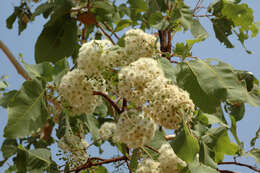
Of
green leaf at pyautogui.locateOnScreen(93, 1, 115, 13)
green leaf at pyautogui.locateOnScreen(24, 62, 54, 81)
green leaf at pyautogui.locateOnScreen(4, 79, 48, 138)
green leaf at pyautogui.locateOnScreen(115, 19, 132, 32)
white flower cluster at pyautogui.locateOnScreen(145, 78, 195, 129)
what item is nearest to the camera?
white flower cluster at pyautogui.locateOnScreen(145, 78, 195, 129)

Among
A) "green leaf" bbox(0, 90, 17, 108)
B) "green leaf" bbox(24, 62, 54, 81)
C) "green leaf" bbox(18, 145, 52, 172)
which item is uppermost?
"green leaf" bbox(24, 62, 54, 81)

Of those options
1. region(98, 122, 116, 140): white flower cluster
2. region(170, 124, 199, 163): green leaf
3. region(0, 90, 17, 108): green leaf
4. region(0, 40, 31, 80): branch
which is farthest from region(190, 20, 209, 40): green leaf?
region(0, 40, 31, 80): branch

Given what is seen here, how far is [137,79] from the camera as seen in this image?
1.18 m

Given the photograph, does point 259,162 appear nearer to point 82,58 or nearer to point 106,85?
point 106,85

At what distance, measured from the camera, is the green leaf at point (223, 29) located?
7.32 ft

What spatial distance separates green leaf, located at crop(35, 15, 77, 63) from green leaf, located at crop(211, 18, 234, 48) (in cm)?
107

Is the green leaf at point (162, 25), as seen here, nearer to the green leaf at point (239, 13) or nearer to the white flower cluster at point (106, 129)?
the green leaf at point (239, 13)

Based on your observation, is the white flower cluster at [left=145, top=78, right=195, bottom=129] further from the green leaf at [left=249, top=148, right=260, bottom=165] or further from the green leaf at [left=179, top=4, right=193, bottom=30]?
the green leaf at [left=249, top=148, right=260, bottom=165]

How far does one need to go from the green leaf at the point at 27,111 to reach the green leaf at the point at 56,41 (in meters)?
0.55

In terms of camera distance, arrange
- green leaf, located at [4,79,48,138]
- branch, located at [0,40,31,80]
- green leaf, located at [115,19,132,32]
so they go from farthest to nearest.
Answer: branch, located at [0,40,31,80]
green leaf, located at [115,19,132,32]
green leaf, located at [4,79,48,138]

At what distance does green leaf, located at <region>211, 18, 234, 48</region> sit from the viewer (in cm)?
223

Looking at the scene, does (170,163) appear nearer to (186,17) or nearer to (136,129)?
(136,129)

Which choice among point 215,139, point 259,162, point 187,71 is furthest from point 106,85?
point 259,162

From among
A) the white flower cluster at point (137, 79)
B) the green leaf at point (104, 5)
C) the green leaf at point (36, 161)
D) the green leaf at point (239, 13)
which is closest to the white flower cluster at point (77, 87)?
the white flower cluster at point (137, 79)
